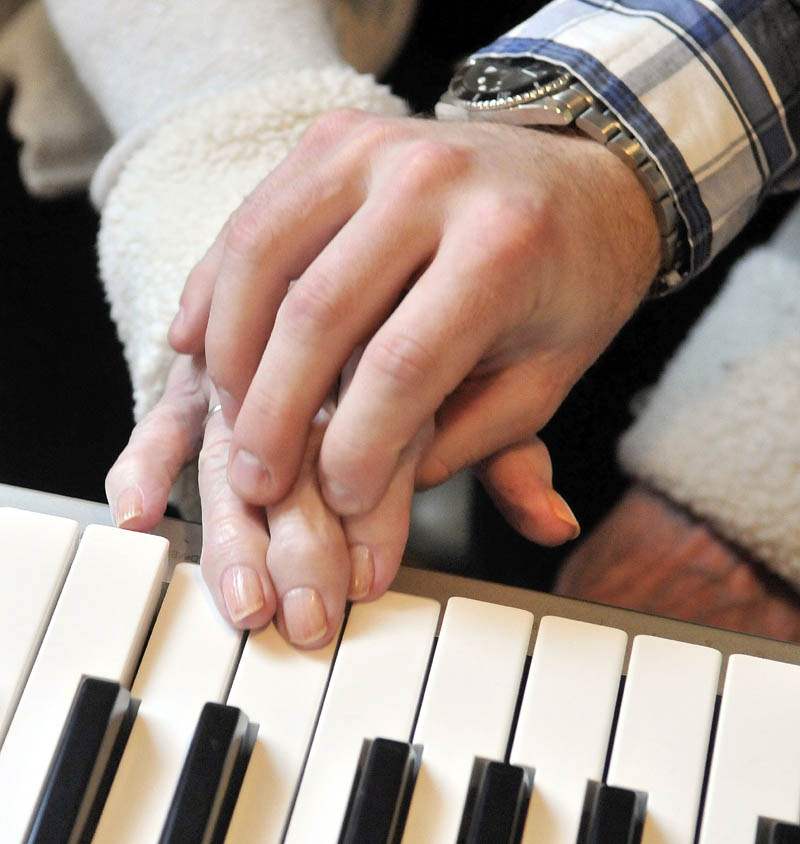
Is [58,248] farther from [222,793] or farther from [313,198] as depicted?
[222,793]

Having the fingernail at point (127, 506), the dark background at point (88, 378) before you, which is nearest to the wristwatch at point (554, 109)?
the dark background at point (88, 378)

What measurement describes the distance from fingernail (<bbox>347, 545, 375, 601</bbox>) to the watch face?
0.33 m

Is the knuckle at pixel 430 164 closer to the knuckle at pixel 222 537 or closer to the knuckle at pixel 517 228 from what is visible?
the knuckle at pixel 517 228

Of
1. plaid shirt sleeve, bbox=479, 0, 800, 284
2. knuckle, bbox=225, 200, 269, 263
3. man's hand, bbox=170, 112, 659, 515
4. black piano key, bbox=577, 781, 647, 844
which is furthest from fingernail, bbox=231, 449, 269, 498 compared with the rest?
plaid shirt sleeve, bbox=479, 0, 800, 284

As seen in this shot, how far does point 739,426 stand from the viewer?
0.61 metres

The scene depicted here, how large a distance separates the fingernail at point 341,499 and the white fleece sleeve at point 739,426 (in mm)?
276

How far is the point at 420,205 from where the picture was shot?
1.41ft

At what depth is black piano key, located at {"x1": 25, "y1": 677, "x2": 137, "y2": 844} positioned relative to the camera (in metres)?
0.35

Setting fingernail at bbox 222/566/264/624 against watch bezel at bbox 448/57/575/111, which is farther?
watch bezel at bbox 448/57/575/111

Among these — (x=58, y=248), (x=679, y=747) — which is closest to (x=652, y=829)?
(x=679, y=747)

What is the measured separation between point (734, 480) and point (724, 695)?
9.6 inches

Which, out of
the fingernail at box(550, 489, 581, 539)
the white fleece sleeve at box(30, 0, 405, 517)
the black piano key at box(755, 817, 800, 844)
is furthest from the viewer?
the white fleece sleeve at box(30, 0, 405, 517)

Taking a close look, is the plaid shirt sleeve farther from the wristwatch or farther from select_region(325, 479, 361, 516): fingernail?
select_region(325, 479, 361, 516): fingernail

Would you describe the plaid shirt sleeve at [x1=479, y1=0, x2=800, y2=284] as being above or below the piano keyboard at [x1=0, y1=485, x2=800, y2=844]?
above
